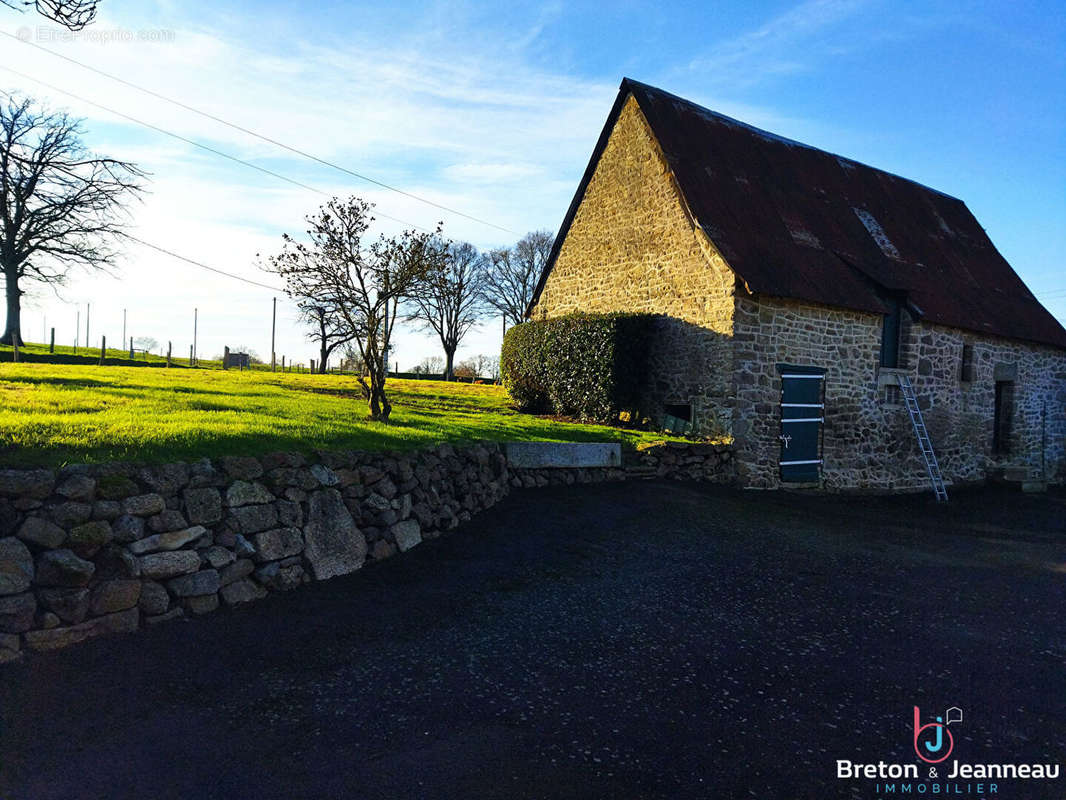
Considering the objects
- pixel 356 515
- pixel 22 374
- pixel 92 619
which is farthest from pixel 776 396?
pixel 22 374

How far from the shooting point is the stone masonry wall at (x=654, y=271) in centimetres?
1408

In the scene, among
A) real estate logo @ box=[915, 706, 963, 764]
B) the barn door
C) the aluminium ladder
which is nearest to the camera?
real estate logo @ box=[915, 706, 963, 764]

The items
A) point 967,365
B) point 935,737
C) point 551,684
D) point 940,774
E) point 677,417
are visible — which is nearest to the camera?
point 940,774

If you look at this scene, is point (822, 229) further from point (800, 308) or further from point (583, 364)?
point (583, 364)

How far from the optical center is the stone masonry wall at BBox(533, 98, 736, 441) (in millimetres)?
14078

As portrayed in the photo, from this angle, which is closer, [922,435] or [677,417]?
[677,417]

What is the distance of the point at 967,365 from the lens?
1808 centimetres

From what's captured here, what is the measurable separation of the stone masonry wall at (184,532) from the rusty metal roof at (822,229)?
8928 mm

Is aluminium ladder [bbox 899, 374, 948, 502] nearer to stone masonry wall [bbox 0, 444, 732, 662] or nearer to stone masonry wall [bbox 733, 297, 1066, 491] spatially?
stone masonry wall [bbox 733, 297, 1066, 491]

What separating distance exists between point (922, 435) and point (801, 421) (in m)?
4.40

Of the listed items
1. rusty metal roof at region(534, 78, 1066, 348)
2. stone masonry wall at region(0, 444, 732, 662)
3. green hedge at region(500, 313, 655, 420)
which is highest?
rusty metal roof at region(534, 78, 1066, 348)

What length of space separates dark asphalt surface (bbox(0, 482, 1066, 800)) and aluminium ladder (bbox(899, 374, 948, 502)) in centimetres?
854

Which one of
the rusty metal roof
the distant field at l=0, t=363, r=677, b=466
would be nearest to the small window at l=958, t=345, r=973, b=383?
the rusty metal roof

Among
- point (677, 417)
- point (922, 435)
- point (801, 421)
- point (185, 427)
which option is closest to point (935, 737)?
point (185, 427)
